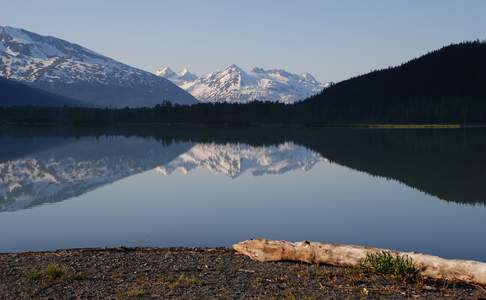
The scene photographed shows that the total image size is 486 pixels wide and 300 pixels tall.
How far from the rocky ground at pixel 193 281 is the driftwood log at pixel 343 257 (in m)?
0.28

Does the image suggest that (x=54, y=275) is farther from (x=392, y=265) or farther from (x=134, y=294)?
(x=392, y=265)

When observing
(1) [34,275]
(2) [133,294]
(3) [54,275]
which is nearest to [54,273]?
(3) [54,275]

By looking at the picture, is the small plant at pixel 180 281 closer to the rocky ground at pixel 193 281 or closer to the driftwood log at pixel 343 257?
the rocky ground at pixel 193 281

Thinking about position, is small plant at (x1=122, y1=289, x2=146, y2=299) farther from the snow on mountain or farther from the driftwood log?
the snow on mountain

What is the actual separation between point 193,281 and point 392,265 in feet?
17.8

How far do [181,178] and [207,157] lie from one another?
24.5m

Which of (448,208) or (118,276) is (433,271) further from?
(448,208)

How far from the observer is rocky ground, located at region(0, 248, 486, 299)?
13.9 m

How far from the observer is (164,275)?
15.8m

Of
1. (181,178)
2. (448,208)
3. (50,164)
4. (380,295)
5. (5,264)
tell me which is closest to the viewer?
(380,295)

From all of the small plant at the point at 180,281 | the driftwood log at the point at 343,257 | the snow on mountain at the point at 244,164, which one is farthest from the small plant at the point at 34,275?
the snow on mountain at the point at 244,164

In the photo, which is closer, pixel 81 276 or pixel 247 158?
pixel 81 276

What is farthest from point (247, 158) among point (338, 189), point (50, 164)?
point (338, 189)

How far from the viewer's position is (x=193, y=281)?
14844 mm
